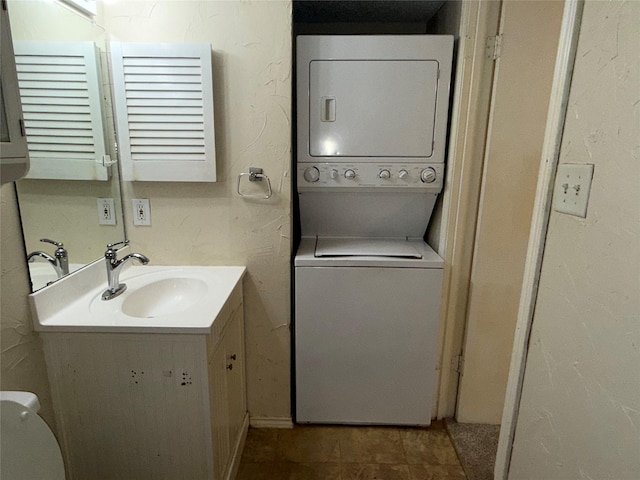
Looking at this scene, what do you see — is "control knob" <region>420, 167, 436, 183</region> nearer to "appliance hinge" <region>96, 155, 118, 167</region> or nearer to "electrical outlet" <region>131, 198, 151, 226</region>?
"electrical outlet" <region>131, 198, 151, 226</region>

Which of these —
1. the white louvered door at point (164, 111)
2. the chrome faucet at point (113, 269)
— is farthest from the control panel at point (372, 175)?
the chrome faucet at point (113, 269)

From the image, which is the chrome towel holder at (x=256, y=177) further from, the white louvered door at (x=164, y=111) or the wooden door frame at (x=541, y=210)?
the wooden door frame at (x=541, y=210)

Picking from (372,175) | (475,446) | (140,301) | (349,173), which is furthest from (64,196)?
(475,446)

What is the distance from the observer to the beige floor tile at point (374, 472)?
1600 millimetres

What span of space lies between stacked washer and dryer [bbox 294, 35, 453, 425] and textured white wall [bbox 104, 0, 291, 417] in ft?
0.48

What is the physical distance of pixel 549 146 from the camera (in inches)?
36.4

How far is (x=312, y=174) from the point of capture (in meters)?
1.73

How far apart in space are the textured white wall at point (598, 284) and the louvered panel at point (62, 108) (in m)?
1.57

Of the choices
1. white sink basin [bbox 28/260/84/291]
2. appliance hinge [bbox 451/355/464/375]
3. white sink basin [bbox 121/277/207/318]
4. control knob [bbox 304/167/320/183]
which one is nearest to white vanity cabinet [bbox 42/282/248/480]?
white sink basin [bbox 28/260/84/291]

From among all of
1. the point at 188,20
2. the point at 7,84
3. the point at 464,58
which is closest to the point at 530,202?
the point at 464,58

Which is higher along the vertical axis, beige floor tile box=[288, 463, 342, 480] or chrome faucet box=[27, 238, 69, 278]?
chrome faucet box=[27, 238, 69, 278]

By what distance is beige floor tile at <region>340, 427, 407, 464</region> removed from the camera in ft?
5.57

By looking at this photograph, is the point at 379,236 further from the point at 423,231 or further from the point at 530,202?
the point at 530,202

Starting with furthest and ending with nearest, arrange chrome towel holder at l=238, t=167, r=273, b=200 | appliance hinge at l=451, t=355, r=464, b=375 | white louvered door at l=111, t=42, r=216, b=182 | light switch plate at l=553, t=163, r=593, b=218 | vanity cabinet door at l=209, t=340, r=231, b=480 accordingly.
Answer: appliance hinge at l=451, t=355, r=464, b=375 < chrome towel holder at l=238, t=167, r=273, b=200 < white louvered door at l=111, t=42, r=216, b=182 < vanity cabinet door at l=209, t=340, r=231, b=480 < light switch plate at l=553, t=163, r=593, b=218
